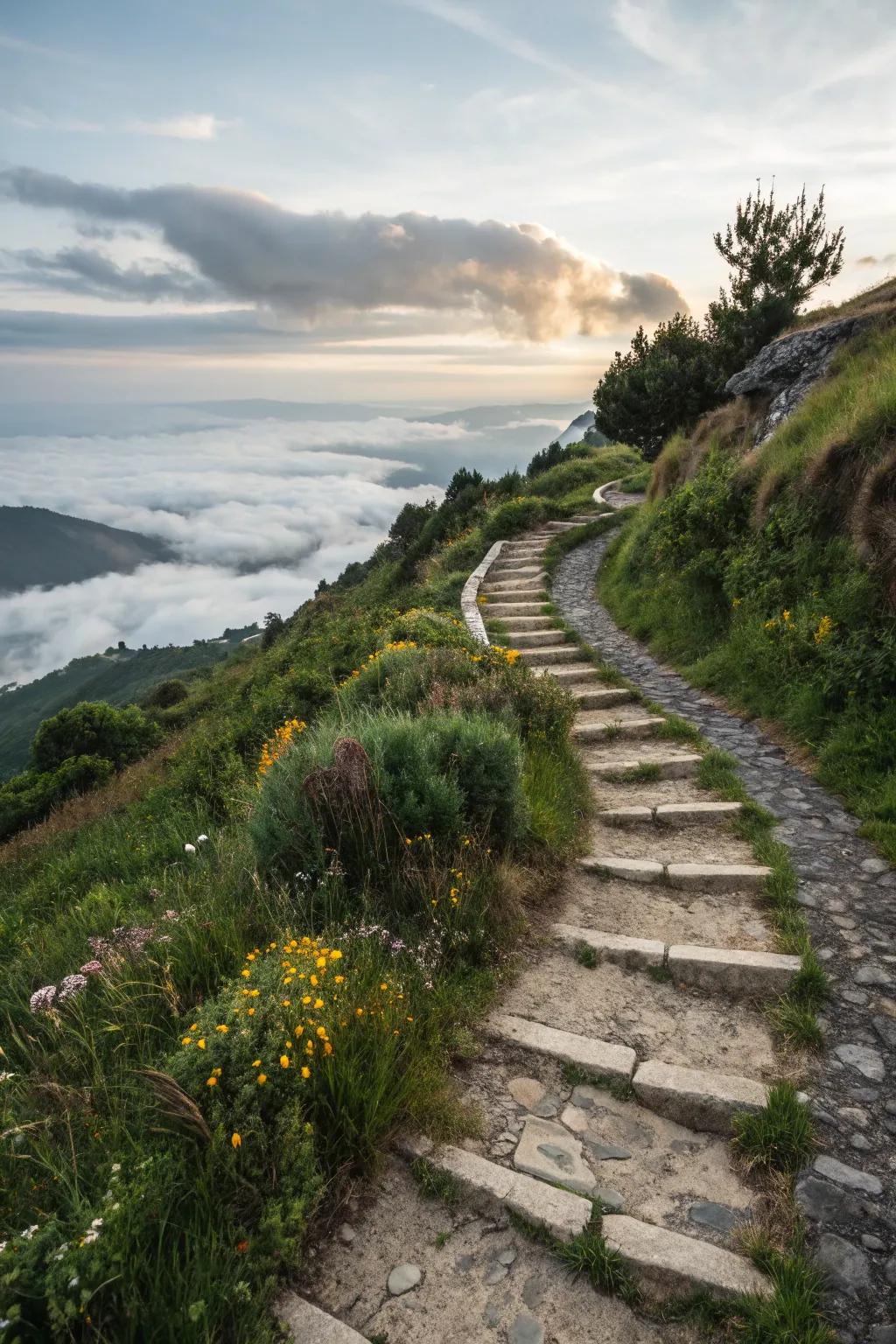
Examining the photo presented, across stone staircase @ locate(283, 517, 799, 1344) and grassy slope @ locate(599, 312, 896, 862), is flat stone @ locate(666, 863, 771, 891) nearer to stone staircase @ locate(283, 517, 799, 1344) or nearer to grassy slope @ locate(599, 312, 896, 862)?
stone staircase @ locate(283, 517, 799, 1344)

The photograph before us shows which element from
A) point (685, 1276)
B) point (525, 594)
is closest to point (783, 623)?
point (525, 594)

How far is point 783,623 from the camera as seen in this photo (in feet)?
27.7

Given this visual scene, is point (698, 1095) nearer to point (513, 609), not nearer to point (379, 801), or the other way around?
point (379, 801)

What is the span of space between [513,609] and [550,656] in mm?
2657

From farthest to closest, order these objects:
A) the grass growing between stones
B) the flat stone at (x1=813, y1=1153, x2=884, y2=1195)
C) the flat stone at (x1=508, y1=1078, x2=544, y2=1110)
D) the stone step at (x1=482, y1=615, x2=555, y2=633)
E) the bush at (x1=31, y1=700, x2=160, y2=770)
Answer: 1. the bush at (x1=31, y1=700, x2=160, y2=770)
2. the stone step at (x1=482, y1=615, x2=555, y2=633)
3. the flat stone at (x1=508, y1=1078, x2=544, y2=1110)
4. the grass growing between stones
5. the flat stone at (x1=813, y1=1153, x2=884, y2=1195)

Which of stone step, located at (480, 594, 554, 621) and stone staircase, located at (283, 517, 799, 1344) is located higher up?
stone staircase, located at (283, 517, 799, 1344)

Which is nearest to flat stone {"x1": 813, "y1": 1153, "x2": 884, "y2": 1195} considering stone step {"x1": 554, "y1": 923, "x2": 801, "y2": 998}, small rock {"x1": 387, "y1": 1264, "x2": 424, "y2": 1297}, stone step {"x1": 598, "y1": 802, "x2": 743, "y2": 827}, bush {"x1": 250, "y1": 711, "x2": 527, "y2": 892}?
stone step {"x1": 554, "y1": 923, "x2": 801, "y2": 998}

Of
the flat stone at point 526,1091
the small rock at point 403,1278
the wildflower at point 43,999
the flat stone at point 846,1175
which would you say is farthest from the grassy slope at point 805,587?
the wildflower at point 43,999

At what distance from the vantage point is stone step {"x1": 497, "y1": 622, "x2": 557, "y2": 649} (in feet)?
37.1

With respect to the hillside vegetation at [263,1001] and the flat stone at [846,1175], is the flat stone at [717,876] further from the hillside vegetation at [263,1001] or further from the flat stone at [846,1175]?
the flat stone at [846,1175]

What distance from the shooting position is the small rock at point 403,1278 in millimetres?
2664

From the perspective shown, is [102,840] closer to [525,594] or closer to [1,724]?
[525,594]

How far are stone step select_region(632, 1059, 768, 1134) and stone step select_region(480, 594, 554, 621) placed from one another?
9239 millimetres

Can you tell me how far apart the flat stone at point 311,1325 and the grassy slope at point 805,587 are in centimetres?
475
